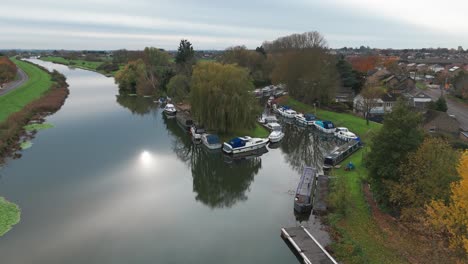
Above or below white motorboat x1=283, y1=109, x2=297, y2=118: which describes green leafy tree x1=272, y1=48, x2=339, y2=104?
above

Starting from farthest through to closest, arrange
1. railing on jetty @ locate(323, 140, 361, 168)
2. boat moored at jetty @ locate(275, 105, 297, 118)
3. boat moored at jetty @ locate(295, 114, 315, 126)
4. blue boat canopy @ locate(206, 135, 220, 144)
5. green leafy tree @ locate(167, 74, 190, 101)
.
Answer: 1. green leafy tree @ locate(167, 74, 190, 101)
2. boat moored at jetty @ locate(275, 105, 297, 118)
3. boat moored at jetty @ locate(295, 114, 315, 126)
4. blue boat canopy @ locate(206, 135, 220, 144)
5. railing on jetty @ locate(323, 140, 361, 168)

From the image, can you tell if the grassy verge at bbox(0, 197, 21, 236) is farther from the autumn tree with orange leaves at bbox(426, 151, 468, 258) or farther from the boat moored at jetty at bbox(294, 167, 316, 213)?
the autumn tree with orange leaves at bbox(426, 151, 468, 258)

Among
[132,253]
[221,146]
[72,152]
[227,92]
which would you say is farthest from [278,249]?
[72,152]

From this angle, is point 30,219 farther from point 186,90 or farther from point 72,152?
point 186,90

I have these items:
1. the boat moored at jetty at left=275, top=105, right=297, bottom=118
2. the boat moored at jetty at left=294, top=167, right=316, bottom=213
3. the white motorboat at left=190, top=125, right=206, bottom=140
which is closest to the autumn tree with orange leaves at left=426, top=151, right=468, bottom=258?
the boat moored at jetty at left=294, top=167, right=316, bottom=213

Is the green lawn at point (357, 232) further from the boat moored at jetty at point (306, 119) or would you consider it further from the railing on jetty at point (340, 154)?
the boat moored at jetty at point (306, 119)

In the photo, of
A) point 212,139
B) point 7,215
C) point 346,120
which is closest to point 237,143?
point 212,139

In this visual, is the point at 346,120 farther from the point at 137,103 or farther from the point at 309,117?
the point at 137,103

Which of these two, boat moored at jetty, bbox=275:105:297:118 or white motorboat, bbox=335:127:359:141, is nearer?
white motorboat, bbox=335:127:359:141
